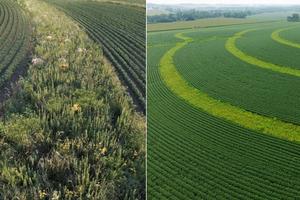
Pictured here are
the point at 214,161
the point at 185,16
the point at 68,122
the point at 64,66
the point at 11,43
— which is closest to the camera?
the point at 68,122

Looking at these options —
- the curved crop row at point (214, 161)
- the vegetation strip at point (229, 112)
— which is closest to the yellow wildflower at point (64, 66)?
the curved crop row at point (214, 161)

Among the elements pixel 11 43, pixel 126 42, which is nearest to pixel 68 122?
pixel 11 43

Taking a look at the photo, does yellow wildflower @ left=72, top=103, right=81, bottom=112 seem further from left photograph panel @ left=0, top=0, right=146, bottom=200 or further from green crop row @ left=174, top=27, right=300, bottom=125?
green crop row @ left=174, top=27, right=300, bottom=125

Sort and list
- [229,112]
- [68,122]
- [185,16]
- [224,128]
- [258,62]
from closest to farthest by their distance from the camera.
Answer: [68,122] → [224,128] → [229,112] → [258,62] → [185,16]

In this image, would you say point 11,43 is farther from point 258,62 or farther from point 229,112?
point 258,62

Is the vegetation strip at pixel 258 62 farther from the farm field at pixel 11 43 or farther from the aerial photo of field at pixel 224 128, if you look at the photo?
the farm field at pixel 11 43

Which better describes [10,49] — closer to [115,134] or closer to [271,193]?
[115,134]

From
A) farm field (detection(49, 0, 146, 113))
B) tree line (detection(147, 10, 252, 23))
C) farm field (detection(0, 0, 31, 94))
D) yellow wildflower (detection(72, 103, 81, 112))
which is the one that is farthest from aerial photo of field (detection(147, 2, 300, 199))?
tree line (detection(147, 10, 252, 23))
